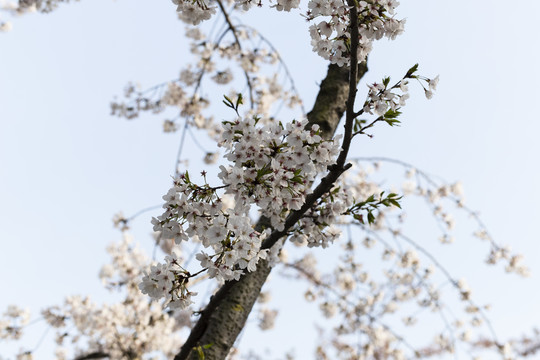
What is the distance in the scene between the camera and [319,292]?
21.2 ft

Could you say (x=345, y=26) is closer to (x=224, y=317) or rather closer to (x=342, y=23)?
(x=342, y=23)

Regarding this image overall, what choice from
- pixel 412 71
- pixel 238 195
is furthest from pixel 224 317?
pixel 412 71

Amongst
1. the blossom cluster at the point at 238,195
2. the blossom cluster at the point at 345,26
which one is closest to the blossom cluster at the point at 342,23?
the blossom cluster at the point at 345,26

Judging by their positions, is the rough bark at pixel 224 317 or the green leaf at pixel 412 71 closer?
the green leaf at pixel 412 71

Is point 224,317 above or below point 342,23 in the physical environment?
below

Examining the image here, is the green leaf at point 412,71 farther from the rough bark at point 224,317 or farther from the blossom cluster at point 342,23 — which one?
the rough bark at point 224,317

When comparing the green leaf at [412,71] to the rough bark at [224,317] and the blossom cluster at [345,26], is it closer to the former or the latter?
the blossom cluster at [345,26]

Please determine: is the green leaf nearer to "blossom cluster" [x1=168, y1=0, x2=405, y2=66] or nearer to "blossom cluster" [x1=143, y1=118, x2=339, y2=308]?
"blossom cluster" [x1=168, y1=0, x2=405, y2=66]

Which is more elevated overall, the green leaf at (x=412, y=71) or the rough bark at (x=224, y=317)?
the green leaf at (x=412, y=71)

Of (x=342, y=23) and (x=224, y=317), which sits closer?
(x=342, y=23)

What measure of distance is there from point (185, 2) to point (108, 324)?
537cm

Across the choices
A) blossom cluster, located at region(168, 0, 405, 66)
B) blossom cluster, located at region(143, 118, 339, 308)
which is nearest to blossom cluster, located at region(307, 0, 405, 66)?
blossom cluster, located at region(168, 0, 405, 66)

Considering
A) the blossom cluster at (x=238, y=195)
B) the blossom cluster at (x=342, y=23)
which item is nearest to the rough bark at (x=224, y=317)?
the blossom cluster at (x=238, y=195)

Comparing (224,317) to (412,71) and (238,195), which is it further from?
(412,71)
